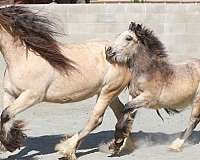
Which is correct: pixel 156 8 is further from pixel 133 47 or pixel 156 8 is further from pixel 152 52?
pixel 133 47

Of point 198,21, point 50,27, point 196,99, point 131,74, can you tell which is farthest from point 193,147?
point 198,21

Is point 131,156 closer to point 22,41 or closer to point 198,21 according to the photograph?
point 22,41

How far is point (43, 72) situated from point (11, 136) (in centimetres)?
70

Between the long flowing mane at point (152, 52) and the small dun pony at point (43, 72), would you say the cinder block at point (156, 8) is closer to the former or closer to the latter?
the long flowing mane at point (152, 52)

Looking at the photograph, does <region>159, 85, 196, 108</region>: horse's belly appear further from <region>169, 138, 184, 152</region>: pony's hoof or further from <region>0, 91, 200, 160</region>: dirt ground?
<region>0, 91, 200, 160</region>: dirt ground

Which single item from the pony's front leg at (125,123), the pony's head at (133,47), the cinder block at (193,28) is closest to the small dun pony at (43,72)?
the pony's head at (133,47)

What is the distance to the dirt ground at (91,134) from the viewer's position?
20.2ft

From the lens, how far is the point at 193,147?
657cm

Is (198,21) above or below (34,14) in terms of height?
below

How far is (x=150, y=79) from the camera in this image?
20.8 ft

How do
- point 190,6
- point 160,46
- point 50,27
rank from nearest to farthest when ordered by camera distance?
point 50,27, point 160,46, point 190,6

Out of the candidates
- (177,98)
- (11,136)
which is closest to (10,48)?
(11,136)

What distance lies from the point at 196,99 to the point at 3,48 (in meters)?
2.26

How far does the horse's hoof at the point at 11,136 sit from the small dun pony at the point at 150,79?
3.59 ft
